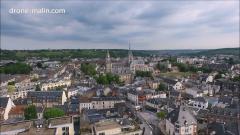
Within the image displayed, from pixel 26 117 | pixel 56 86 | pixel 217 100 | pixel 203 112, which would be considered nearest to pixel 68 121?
pixel 26 117

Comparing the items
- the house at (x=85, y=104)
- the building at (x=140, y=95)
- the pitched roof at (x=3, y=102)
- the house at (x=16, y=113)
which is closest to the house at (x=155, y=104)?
the building at (x=140, y=95)

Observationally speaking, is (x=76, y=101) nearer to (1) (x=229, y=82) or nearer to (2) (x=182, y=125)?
(2) (x=182, y=125)

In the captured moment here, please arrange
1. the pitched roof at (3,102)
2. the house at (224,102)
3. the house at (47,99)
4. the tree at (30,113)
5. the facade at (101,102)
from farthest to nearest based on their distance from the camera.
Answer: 1. the house at (47,99)
2. the facade at (101,102)
3. the house at (224,102)
4. the pitched roof at (3,102)
5. the tree at (30,113)

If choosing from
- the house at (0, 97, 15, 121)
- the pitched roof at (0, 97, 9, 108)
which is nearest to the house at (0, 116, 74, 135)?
the house at (0, 97, 15, 121)

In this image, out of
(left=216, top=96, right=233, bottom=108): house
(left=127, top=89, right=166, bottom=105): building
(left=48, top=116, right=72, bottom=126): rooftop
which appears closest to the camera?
(left=48, top=116, right=72, bottom=126): rooftop

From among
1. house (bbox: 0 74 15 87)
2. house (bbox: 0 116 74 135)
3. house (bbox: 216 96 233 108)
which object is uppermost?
house (bbox: 0 74 15 87)

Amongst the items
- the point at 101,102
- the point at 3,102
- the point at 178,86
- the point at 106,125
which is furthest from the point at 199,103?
the point at 3,102

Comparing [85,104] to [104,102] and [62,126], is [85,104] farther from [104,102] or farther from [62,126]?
[62,126]

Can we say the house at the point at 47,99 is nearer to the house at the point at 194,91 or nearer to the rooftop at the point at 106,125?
the rooftop at the point at 106,125

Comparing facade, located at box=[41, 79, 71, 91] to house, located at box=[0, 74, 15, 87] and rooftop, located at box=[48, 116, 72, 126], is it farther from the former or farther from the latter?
rooftop, located at box=[48, 116, 72, 126]
